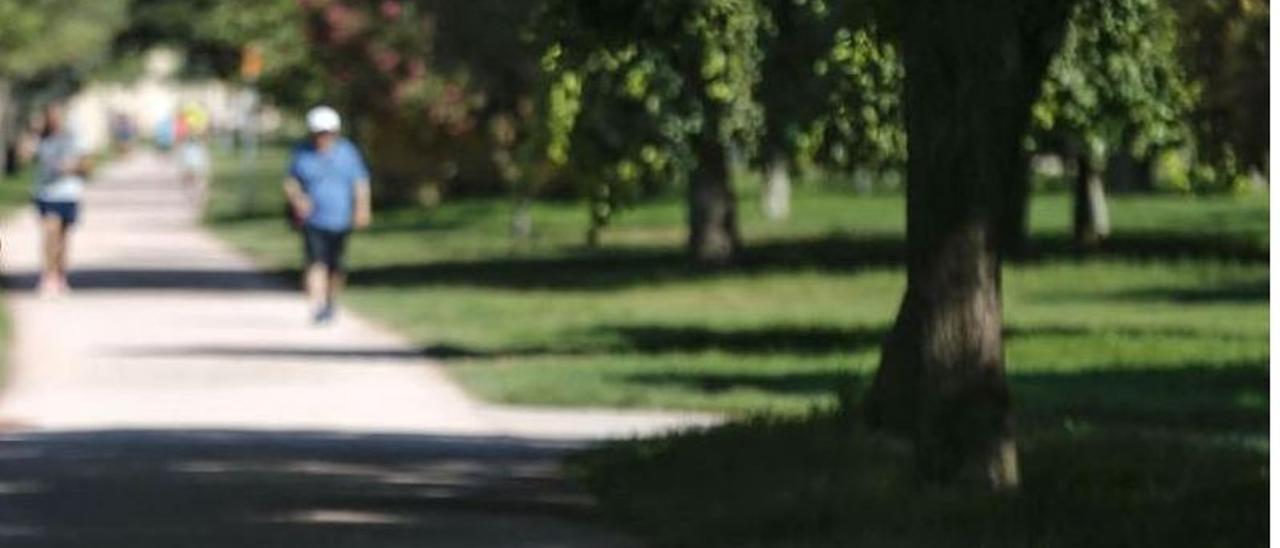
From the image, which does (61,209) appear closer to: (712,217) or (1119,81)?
(712,217)

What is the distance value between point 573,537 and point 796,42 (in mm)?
14513

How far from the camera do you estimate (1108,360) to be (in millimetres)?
23047

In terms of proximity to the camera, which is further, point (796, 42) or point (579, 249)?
point (579, 249)

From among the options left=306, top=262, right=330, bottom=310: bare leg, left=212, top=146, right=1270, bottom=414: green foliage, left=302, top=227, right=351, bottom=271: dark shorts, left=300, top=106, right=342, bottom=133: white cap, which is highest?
left=300, top=106, right=342, bottom=133: white cap

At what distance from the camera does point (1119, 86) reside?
20516 millimetres

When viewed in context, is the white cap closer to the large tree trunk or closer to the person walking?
the person walking

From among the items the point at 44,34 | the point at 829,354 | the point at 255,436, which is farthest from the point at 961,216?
the point at 44,34

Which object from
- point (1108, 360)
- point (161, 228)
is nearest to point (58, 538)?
point (1108, 360)

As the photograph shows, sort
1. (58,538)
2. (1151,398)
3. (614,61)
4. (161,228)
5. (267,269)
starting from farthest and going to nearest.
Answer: (161,228) < (267,269) < (1151,398) < (614,61) < (58,538)

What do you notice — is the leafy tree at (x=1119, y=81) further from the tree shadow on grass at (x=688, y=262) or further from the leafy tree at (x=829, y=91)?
the tree shadow on grass at (x=688, y=262)

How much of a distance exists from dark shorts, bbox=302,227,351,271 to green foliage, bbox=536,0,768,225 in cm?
164

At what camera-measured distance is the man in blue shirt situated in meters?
27.6

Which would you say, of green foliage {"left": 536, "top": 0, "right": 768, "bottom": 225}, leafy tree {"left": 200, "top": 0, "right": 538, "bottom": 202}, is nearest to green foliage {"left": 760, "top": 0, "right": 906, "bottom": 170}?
green foliage {"left": 536, "top": 0, "right": 768, "bottom": 225}

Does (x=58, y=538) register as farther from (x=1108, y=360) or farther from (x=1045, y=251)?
(x=1045, y=251)
